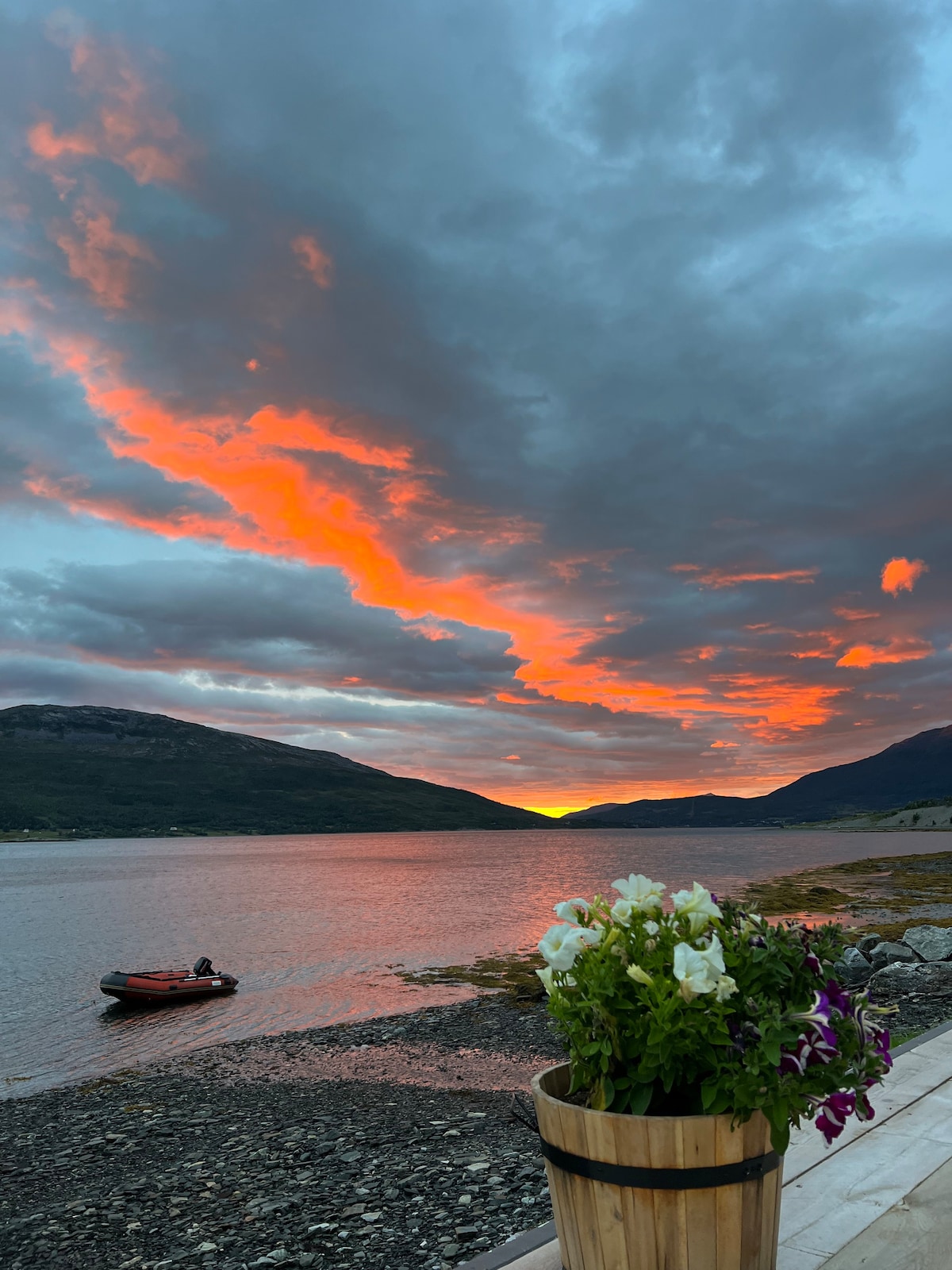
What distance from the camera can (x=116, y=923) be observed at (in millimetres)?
54125

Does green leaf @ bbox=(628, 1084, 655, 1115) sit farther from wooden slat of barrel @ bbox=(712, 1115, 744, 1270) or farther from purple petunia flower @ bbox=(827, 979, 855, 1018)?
purple petunia flower @ bbox=(827, 979, 855, 1018)

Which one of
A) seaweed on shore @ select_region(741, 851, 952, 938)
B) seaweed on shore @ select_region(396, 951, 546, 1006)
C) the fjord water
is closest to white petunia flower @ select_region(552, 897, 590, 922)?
the fjord water

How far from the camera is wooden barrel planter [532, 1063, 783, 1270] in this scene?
9.84 feet

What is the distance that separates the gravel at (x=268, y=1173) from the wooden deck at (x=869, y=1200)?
9.28ft

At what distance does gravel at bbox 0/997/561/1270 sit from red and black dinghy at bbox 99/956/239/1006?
10385 millimetres

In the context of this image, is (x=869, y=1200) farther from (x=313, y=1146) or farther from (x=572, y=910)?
(x=313, y=1146)

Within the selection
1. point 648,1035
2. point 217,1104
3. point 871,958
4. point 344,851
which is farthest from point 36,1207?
point 344,851

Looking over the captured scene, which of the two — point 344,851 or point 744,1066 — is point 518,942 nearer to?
point 744,1066

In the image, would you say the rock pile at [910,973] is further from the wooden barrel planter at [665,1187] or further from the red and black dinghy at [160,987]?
the red and black dinghy at [160,987]

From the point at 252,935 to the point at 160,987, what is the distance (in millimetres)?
18807

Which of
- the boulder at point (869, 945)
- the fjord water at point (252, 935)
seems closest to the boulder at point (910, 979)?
the boulder at point (869, 945)

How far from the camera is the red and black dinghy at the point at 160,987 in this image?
1052 inches

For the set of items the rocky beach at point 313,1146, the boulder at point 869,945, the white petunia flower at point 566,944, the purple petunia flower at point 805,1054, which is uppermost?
the white petunia flower at point 566,944

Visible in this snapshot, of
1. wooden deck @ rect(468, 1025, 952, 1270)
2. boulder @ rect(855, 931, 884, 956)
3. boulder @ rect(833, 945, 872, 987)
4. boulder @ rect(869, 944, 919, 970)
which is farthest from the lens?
boulder @ rect(855, 931, 884, 956)
